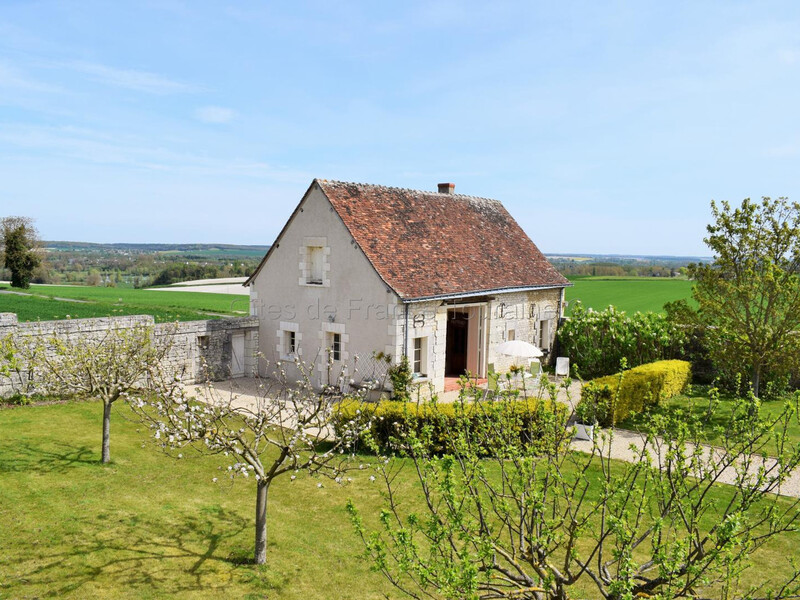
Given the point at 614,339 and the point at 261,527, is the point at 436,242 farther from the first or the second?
the point at 261,527

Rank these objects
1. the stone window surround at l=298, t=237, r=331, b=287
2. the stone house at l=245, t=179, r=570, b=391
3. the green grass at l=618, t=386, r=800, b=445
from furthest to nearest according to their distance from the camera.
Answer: the stone window surround at l=298, t=237, r=331, b=287 → the stone house at l=245, t=179, r=570, b=391 → the green grass at l=618, t=386, r=800, b=445

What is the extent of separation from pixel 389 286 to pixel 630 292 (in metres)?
34.8

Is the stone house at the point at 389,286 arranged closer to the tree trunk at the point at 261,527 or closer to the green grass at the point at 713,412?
the green grass at the point at 713,412

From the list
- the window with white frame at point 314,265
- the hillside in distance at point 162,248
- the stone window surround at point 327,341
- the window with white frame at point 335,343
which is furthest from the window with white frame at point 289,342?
the hillside in distance at point 162,248

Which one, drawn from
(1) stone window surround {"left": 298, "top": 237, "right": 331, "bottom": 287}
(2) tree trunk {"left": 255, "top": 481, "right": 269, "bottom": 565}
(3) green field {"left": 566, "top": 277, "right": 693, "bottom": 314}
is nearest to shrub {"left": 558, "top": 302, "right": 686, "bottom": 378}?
(1) stone window surround {"left": 298, "top": 237, "right": 331, "bottom": 287}

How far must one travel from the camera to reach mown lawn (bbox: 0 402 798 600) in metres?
7.10

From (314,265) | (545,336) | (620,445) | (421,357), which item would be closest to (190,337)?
(314,265)

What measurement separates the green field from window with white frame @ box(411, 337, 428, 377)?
697 inches

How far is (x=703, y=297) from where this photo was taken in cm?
1655

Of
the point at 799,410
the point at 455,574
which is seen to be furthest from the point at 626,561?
the point at 799,410

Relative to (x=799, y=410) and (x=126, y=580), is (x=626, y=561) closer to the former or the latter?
(x=799, y=410)

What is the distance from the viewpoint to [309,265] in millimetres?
18203

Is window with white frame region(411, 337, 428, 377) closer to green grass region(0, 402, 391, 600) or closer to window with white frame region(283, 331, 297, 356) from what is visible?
window with white frame region(283, 331, 297, 356)

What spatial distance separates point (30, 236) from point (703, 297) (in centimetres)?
5465
